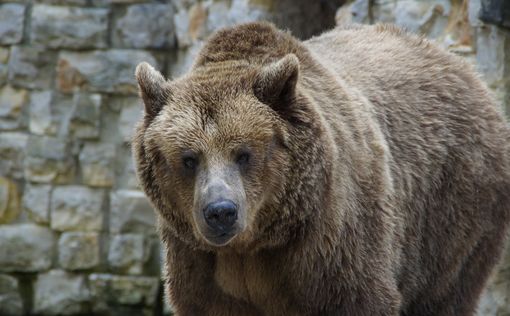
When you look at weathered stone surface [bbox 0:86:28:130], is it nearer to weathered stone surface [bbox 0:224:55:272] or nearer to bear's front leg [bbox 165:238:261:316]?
weathered stone surface [bbox 0:224:55:272]

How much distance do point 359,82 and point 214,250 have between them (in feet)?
4.09

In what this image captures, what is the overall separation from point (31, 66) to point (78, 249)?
1.53 metres

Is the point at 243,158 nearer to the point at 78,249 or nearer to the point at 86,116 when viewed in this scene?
the point at 86,116

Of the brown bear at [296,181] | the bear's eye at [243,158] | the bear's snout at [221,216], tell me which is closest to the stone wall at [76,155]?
the brown bear at [296,181]

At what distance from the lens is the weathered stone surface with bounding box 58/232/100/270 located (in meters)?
8.78

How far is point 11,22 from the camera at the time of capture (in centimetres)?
867

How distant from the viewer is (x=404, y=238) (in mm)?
5125

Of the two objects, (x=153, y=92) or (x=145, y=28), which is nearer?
(x=153, y=92)

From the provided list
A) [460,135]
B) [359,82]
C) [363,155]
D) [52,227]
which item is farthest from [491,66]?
[52,227]

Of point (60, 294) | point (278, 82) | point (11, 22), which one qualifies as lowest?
point (60, 294)

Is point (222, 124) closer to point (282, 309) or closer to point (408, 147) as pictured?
point (282, 309)

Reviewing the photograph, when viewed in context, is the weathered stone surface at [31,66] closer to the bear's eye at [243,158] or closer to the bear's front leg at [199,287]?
the bear's front leg at [199,287]

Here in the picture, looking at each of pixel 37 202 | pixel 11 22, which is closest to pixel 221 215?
pixel 37 202

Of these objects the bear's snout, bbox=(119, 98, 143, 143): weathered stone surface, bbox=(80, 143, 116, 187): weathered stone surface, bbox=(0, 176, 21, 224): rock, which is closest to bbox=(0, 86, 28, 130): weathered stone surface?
bbox=(0, 176, 21, 224): rock
